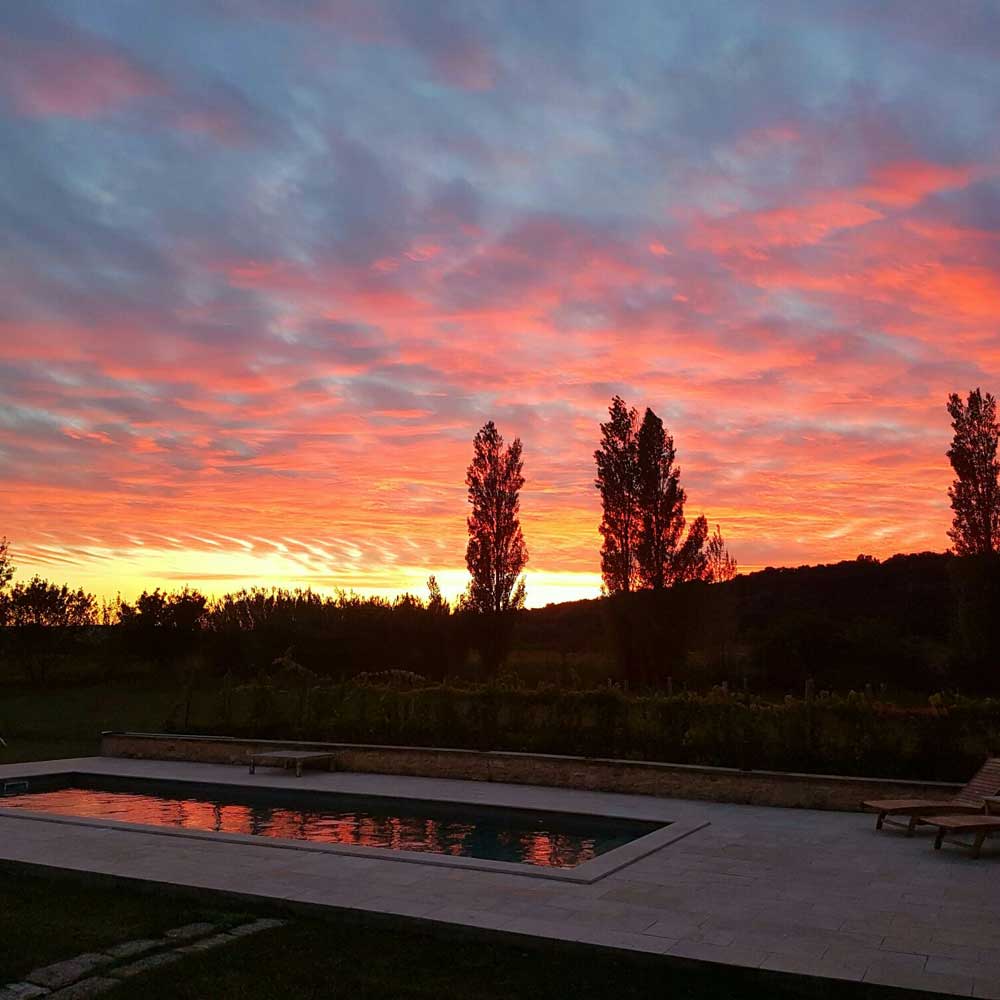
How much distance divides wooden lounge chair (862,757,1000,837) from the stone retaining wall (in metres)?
0.62

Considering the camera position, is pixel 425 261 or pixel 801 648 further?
pixel 801 648

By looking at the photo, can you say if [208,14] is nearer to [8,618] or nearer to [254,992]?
[254,992]

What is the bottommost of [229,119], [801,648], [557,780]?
[557,780]

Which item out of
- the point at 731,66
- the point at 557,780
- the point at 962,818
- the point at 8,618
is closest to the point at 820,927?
the point at 962,818

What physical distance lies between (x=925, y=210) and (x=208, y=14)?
30.3 feet

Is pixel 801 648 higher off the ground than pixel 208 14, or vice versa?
pixel 208 14

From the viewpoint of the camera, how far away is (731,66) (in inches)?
A: 435

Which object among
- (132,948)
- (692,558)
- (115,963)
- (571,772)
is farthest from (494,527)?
(115,963)

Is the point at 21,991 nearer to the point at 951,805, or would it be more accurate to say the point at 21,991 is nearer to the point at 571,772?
the point at 951,805

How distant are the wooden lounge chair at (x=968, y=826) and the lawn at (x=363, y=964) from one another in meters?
3.81

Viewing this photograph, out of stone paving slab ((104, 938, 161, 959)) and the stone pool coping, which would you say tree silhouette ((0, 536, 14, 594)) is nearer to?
the stone pool coping

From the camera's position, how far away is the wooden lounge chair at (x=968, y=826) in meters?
7.77

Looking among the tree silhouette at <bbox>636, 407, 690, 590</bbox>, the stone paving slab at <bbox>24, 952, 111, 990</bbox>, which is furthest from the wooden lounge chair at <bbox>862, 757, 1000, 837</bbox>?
the tree silhouette at <bbox>636, 407, 690, 590</bbox>

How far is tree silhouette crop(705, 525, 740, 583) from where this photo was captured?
25.9 m
